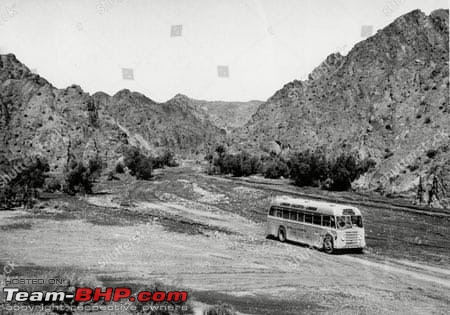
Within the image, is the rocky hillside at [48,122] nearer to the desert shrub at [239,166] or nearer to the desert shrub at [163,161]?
the desert shrub at [163,161]

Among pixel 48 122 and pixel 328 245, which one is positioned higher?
pixel 48 122

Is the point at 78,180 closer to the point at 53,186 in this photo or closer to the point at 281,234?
the point at 53,186

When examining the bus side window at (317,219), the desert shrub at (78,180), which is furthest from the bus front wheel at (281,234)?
the desert shrub at (78,180)

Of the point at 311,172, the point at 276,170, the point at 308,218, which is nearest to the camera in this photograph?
the point at 308,218

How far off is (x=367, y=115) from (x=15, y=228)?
74470 mm

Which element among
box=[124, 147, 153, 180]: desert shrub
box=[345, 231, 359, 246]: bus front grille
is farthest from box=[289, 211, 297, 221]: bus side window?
box=[124, 147, 153, 180]: desert shrub

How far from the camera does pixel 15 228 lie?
105 feet

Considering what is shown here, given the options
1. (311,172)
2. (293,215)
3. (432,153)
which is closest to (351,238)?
(293,215)

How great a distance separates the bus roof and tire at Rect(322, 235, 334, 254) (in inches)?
54.7

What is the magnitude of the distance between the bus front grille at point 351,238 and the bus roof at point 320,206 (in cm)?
106

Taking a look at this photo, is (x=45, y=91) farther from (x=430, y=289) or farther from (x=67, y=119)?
(x=430, y=289)

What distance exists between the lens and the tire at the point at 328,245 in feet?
80.6

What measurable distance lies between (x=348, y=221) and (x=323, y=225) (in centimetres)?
133

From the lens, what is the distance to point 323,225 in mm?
24906
